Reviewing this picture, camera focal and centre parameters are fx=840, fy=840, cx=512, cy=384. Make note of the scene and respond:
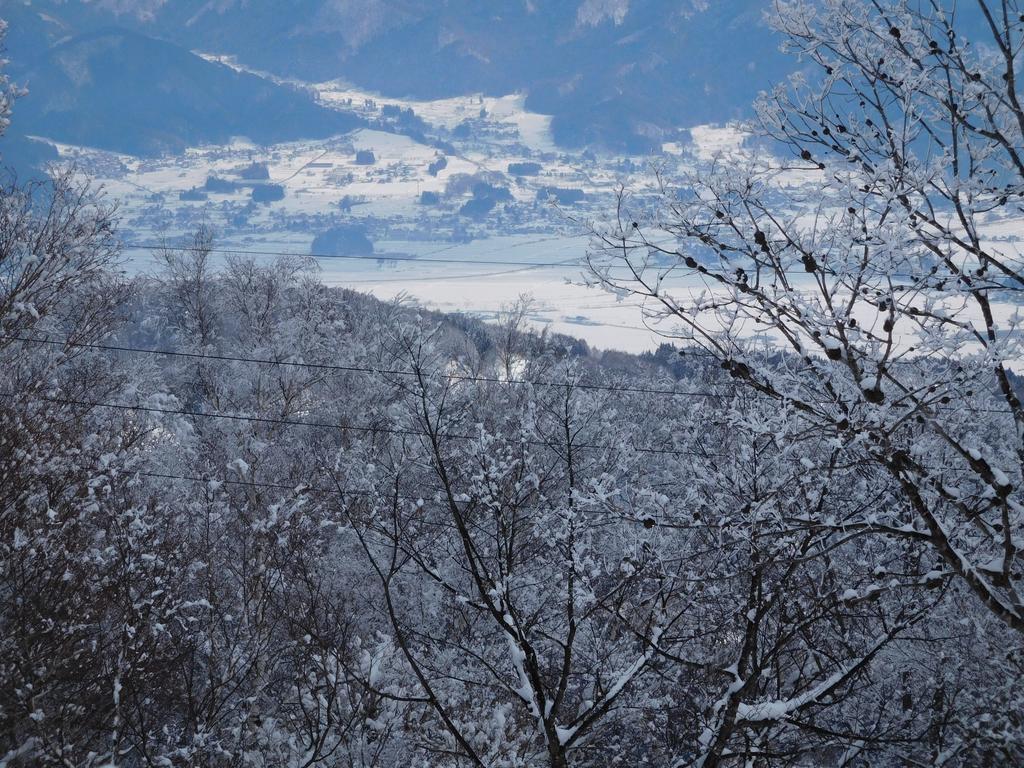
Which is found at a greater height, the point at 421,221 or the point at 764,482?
the point at 421,221

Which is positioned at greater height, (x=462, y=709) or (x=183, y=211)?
(x=183, y=211)

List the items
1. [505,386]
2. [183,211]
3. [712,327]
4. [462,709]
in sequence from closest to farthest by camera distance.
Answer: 1. [712,327]
2. [462,709]
3. [505,386]
4. [183,211]

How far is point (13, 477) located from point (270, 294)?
20.7 meters

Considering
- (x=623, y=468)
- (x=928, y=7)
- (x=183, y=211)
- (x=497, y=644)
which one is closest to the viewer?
(x=928, y=7)

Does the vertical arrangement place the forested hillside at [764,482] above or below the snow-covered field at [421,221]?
below

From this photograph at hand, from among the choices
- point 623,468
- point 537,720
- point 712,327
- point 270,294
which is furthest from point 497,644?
point 270,294

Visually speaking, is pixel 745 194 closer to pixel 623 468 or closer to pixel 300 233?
pixel 623 468

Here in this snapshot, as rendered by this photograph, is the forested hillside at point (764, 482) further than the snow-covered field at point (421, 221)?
No

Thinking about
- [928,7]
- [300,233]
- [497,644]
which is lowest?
[497,644]

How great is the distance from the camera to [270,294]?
1200 inches

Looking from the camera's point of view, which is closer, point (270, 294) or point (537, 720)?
point (537, 720)

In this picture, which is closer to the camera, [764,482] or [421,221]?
[764,482]

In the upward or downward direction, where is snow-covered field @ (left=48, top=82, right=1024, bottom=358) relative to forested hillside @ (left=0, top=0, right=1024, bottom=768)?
upward

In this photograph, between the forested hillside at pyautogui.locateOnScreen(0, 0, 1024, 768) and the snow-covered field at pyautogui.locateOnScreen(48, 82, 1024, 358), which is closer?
the forested hillside at pyautogui.locateOnScreen(0, 0, 1024, 768)
